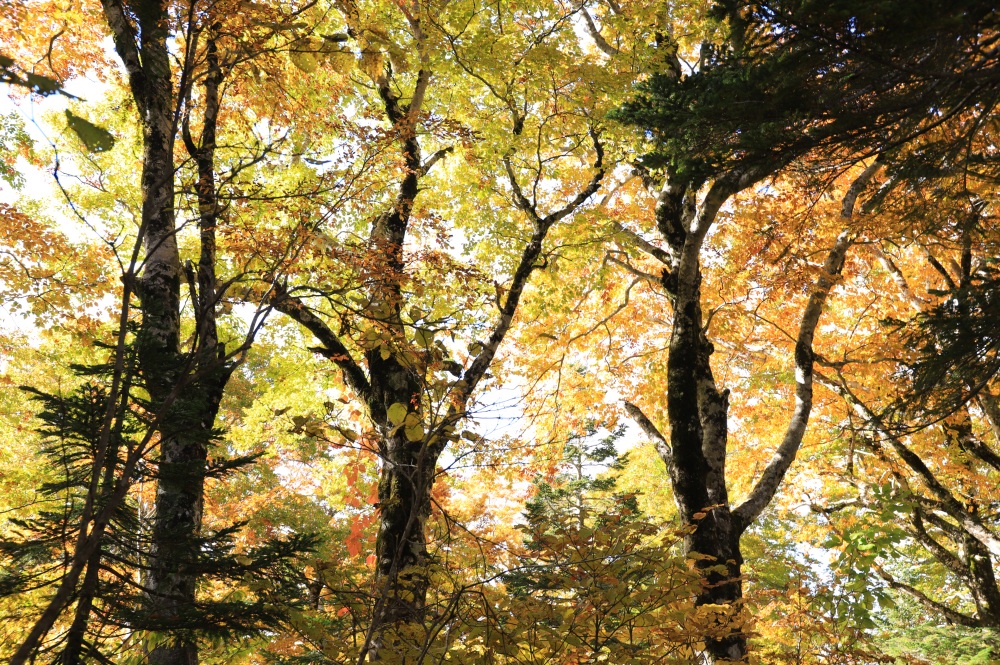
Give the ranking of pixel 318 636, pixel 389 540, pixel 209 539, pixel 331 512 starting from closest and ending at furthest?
pixel 209 539 → pixel 318 636 → pixel 389 540 → pixel 331 512

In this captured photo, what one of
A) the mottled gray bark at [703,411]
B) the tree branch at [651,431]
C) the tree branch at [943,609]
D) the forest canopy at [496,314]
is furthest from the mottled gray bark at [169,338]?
the tree branch at [943,609]

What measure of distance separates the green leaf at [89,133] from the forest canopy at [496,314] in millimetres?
34

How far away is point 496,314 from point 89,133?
756cm

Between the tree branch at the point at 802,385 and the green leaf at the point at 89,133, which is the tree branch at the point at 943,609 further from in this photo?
the green leaf at the point at 89,133

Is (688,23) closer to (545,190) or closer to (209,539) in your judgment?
(545,190)

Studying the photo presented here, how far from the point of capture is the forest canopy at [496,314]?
7.95 ft

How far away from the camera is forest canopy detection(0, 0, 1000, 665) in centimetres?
242

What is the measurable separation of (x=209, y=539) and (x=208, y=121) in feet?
16.7

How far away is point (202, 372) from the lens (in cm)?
171

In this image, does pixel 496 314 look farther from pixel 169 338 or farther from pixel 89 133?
pixel 89 133

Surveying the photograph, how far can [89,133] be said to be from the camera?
37.9 inches

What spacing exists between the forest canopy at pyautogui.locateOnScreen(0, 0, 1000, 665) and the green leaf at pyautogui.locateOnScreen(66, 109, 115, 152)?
34 millimetres

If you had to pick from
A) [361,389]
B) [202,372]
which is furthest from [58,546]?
[361,389]

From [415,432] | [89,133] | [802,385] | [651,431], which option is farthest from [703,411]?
[89,133]
